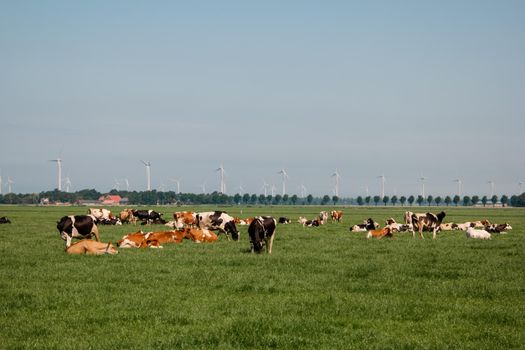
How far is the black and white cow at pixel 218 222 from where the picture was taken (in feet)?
94.8

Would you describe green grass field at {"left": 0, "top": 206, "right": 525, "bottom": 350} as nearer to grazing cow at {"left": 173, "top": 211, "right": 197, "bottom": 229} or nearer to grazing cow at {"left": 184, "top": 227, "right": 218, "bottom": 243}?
grazing cow at {"left": 184, "top": 227, "right": 218, "bottom": 243}

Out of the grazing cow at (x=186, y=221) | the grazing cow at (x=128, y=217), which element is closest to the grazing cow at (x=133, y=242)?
the grazing cow at (x=186, y=221)

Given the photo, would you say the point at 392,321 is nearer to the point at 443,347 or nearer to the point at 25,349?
the point at 443,347

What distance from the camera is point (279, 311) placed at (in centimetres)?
1095

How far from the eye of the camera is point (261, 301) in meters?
11.8

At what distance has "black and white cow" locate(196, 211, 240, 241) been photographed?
28.9 meters

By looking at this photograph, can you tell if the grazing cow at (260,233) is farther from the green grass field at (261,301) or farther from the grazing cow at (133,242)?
the grazing cow at (133,242)

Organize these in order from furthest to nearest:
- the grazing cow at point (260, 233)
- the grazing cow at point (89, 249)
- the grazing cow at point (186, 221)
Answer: the grazing cow at point (186, 221)
the grazing cow at point (260, 233)
the grazing cow at point (89, 249)

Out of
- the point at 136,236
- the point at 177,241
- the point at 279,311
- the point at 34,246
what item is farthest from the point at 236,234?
the point at 279,311

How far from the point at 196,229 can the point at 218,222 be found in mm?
3279

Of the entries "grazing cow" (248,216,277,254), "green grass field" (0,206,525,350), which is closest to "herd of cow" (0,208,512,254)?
"grazing cow" (248,216,277,254)

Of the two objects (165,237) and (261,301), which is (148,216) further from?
(261,301)

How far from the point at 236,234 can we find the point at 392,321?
18.2 metres

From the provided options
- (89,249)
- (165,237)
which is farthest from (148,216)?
(89,249)
